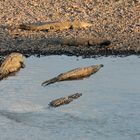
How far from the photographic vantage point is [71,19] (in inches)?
1314

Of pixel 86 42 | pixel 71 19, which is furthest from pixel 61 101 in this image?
pixel 71 19

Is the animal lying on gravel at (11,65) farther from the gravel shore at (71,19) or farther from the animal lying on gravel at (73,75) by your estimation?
the gravel shore at (71,19)

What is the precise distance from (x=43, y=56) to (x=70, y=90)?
646 cm

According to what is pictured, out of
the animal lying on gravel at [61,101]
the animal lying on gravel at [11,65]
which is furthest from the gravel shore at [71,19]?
the animal lying on gravel at [61,101]

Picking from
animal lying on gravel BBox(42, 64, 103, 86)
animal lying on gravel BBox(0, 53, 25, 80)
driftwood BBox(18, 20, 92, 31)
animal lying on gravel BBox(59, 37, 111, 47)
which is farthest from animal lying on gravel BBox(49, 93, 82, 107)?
driftwood BBox(18, 20, 92, 31)

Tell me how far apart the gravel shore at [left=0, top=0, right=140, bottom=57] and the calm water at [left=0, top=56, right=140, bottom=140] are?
320cm

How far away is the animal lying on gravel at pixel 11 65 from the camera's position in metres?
23.4

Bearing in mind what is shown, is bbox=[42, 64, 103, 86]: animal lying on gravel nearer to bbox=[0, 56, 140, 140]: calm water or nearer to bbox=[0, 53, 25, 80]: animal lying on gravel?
bbox=[0, 56, 140, 140]: calm water

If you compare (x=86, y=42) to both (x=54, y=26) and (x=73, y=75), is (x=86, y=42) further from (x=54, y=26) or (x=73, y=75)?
(x=73, y=75)

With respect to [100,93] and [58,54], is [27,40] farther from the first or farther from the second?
[100,93]

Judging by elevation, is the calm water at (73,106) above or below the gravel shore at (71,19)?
below

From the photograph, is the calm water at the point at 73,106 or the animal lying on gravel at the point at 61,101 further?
the animal lying on gravel at the point at 61,101

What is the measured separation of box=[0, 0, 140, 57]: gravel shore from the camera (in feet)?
91.7

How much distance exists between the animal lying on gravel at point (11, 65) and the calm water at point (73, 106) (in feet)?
1.10
